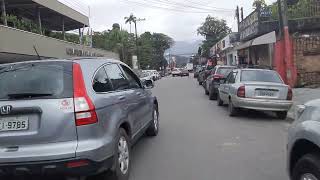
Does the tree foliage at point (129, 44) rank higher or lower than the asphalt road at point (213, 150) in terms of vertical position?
higher

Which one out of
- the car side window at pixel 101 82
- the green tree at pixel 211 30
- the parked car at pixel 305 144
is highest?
the green tree at pixel 211 30

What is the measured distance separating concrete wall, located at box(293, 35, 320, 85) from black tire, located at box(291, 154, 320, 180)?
2027cm

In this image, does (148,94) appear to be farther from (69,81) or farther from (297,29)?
(297,29)

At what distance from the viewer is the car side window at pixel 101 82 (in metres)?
5.87

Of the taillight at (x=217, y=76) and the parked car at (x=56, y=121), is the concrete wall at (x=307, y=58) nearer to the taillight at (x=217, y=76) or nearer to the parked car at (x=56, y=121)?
the taillight at (x=217, y=76)

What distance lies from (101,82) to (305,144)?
2754 millimetres

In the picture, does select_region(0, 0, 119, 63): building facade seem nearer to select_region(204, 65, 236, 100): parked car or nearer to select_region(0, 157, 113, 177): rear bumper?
select_region(204, 65, 236, 100): parked car

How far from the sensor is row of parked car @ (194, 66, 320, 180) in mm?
4352

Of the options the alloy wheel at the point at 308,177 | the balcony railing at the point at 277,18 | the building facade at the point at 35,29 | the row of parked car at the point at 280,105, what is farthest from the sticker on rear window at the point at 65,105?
the balcony railing at the point at 277,18

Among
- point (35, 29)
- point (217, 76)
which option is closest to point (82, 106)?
point (217, 76)

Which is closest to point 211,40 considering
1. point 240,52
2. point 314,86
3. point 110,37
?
point 110,37

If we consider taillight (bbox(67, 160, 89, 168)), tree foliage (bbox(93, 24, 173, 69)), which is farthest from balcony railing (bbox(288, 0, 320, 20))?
tree foliage (bbox(93, 24, 173, 69))

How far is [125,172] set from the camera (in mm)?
6301

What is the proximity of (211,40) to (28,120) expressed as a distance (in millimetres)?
97983
